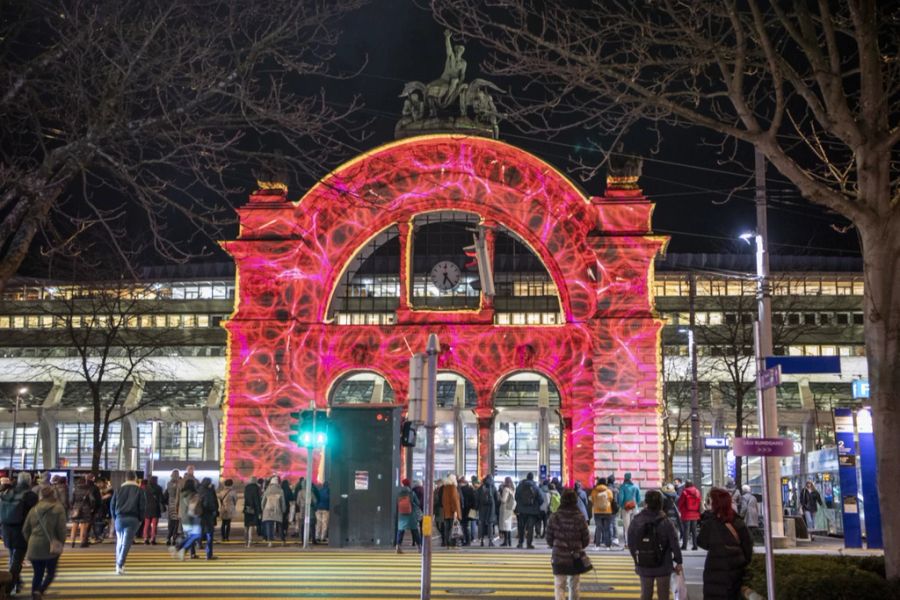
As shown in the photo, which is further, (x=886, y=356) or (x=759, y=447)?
(x=886, y=356)

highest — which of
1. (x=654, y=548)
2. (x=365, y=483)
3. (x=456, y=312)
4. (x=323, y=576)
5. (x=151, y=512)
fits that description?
(x=456, y=312)

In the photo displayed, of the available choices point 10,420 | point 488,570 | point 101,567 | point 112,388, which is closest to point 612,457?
point 488,570

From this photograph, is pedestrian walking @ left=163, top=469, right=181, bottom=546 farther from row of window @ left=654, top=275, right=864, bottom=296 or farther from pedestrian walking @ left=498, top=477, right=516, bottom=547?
row of window @ left=654, top=275, right=864, bottom=296

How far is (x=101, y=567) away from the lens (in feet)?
70.3

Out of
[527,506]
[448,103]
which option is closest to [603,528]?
[527,506]

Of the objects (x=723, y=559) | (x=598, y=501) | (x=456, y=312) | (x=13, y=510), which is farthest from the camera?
(x=456, y=312)

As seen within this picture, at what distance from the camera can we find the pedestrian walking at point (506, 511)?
29.7 metres

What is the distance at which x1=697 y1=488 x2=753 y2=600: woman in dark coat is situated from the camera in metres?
12.4

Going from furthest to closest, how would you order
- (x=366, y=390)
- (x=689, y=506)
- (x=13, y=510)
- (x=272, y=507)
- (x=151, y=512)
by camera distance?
(x=366, y=390)
(x=272, y=507)
(x=151, y=512)
(x=689, y=506)
(x=13, y=510)

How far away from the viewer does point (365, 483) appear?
27.2m

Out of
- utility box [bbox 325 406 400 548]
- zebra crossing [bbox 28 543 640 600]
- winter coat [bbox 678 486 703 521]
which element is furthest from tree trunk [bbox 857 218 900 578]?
utility box [bbox 325 406 400 548]

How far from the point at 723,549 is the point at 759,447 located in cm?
133

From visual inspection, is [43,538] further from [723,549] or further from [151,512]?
[151,512]

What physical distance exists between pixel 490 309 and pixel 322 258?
23.9ft
